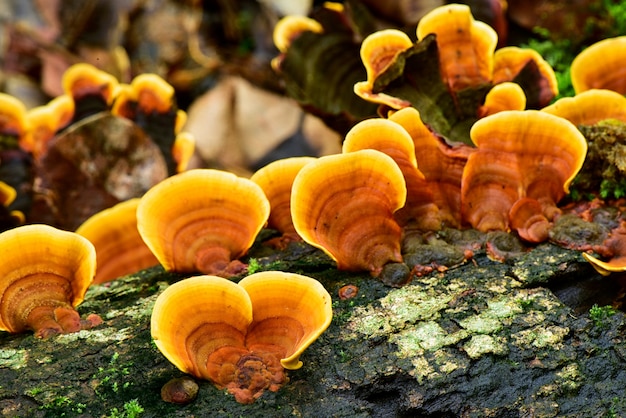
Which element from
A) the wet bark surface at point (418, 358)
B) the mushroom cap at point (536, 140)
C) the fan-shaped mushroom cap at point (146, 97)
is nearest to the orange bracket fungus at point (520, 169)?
the mushroom cap at point (536, 140)

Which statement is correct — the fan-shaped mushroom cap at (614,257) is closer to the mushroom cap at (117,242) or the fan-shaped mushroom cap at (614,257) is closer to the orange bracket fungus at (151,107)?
the mushroom cap at (117,242)

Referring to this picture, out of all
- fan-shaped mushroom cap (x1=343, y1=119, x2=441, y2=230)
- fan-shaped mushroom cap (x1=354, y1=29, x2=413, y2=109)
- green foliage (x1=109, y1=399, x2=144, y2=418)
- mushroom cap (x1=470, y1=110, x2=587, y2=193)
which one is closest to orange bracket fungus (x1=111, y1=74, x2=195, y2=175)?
fan-shaped mushroom cap (x1=354, y1=29, x2=413, y2=109)

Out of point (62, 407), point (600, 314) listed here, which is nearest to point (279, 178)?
point (62, 407)

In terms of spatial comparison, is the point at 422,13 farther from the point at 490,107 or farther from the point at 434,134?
the point at 434,134

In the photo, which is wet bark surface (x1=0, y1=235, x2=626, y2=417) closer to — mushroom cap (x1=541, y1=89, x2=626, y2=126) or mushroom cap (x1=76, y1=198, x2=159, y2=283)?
mushroom cap (x1=76, y1=198, x2=159, y2=283)

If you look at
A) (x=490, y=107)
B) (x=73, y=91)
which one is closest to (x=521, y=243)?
(x=490, y=107)
